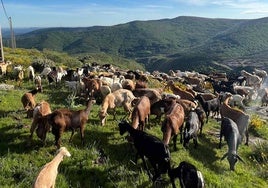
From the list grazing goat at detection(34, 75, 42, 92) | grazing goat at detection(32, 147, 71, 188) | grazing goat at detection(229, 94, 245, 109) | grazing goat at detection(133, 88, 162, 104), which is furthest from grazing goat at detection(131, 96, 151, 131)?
grazing goat at detection(229, 94, 245, 109)

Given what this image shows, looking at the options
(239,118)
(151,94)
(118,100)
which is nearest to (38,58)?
(151,94)

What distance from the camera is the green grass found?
375 inches

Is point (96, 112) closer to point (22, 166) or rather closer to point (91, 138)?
point (91, 138)

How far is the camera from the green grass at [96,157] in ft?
31.2

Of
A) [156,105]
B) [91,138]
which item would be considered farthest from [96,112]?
[91,138]

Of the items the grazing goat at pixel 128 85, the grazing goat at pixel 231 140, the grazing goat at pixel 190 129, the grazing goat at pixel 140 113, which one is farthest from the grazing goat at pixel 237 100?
the grazing goat at pixel 140 113

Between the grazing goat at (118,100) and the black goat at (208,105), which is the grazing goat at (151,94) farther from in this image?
the black goat at (208,105)

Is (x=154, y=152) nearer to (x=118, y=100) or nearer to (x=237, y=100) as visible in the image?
(x=118, y=100)

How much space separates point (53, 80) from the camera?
75.2ft

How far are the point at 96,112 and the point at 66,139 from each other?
4.18 meters

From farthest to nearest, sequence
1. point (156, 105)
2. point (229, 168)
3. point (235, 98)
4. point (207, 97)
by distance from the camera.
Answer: point (235, 98) < point (207, 97) < point (156, 105) < point (229, 168)

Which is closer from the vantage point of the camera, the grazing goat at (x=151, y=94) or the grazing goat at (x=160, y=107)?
the grazing goat at (x=160, y=107)

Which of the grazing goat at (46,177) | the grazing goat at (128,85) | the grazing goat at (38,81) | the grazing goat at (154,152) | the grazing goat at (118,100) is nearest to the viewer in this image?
the grazing goat at (46,177)

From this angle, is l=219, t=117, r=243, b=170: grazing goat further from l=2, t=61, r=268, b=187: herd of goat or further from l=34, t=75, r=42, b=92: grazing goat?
l=34, t=75, r=42, b=92: grazing goat
